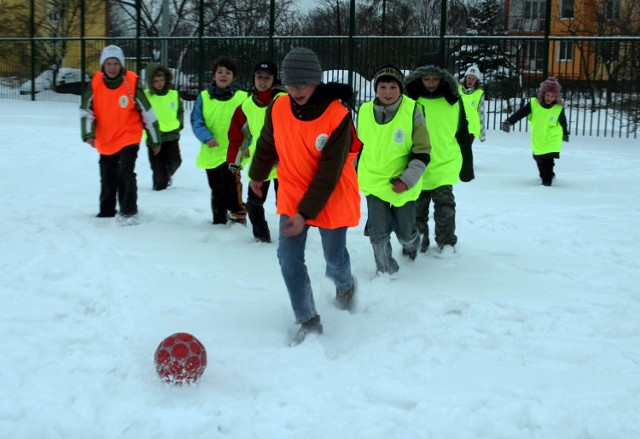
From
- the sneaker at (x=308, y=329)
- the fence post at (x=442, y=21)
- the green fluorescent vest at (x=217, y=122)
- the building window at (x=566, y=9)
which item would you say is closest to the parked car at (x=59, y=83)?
the fence post at (x=442, y=21)

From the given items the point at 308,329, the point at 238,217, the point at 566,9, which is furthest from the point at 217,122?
the point at 566,9

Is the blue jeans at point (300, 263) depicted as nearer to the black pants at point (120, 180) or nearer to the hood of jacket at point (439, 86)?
the hood of jacket at point (439, 86)

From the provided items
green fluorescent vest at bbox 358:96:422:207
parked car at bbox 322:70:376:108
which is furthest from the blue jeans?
parked car at bbox 322:70:376:108

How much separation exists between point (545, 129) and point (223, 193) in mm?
5775

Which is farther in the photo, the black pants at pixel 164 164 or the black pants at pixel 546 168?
the black pants at pixel 546 168

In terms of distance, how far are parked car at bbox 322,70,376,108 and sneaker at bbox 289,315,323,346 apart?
43.0 feet

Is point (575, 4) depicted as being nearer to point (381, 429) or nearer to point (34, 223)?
point (34, 223)

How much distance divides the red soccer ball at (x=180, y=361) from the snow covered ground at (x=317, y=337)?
65 millimetres

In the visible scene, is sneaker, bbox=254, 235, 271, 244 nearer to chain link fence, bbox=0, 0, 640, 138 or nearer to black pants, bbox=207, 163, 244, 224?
black pants, bbox=207, 163, 244, 224

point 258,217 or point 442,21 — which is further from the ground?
point 442,21

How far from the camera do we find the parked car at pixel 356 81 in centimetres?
1750

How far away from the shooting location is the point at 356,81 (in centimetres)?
1773

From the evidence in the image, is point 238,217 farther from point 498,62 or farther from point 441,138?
point 498,62

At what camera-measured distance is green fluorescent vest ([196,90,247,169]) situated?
761 centimetres
